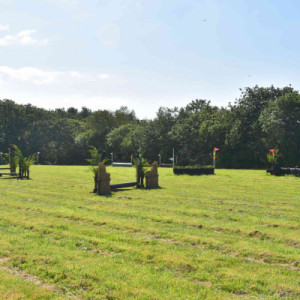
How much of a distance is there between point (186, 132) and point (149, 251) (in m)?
43.8

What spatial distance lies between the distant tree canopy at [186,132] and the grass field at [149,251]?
30789mm

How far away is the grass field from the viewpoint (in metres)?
4.29

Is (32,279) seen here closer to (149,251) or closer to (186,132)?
(149,251)

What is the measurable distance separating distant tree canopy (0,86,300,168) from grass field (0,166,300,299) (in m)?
30.8

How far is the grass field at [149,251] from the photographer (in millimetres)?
4293

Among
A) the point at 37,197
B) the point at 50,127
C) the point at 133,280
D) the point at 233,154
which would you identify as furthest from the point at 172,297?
the point at 50,127

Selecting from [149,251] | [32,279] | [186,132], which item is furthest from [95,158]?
[186,132]

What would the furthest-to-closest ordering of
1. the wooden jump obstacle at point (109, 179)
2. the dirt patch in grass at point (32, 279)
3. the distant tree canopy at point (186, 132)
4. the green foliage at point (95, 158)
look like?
the distant tree canopy at point (186, 132) < the green foliage at point (95, 158) < the wooden jump obstacle at point (109, 179) < the dirt patch in grass at point (32, 279)

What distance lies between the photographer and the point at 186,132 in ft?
161

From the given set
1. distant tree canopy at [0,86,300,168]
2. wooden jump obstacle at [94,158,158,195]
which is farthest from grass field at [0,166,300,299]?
distant tree canopy at [0,86,300,168]

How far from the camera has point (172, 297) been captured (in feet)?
13.2

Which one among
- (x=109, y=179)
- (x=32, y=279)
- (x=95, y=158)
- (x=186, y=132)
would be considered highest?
(x=186, y=132)

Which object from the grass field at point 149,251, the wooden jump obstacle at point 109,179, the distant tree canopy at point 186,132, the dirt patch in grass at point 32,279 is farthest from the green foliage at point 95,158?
the distant tree canopy at point 186,132

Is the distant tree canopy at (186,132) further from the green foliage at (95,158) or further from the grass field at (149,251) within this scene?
the grass field at (149,251)
